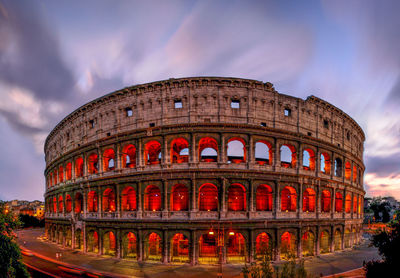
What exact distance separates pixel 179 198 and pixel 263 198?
32.5ft

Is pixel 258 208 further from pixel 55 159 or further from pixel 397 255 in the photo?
pixel 55 159

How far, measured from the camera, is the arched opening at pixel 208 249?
926 inches

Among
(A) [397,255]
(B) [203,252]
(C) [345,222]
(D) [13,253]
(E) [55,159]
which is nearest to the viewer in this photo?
(A) [397,255]

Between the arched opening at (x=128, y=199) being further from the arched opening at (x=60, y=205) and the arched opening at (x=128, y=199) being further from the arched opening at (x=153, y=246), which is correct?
the arched opening at (x=60, y=205)

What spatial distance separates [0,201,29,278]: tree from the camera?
1249cm

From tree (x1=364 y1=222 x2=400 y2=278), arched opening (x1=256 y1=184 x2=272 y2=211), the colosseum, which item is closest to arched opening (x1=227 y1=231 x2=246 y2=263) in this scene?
the colosseum

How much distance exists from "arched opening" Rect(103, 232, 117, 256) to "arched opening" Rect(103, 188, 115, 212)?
9.95ft

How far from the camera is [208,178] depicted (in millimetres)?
24469

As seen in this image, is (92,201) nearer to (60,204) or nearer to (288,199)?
(60,204)

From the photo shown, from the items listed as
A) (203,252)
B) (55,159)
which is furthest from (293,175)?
(55,159)

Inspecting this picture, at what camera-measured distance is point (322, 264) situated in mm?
24000

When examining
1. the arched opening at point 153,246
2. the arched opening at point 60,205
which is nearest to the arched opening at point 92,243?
the arched opening at point 153,246

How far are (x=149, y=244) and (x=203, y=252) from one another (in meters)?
6.18

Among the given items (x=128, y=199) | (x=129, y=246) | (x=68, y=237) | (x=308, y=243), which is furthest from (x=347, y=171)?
(x=68, y=237)
